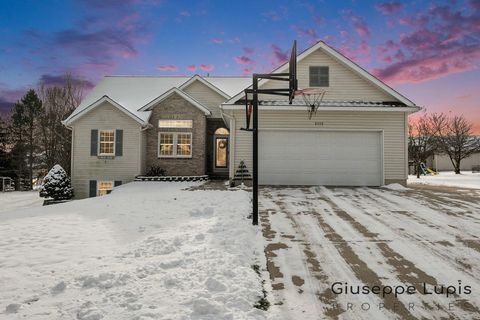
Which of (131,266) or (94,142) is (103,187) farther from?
(131,266)

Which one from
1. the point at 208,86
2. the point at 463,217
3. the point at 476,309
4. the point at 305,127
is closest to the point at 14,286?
the point at 476,309

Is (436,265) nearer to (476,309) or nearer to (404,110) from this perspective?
(476,309)

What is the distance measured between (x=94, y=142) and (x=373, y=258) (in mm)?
16720

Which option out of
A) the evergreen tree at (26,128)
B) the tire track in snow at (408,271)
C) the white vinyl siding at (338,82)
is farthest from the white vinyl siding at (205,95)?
the evergreen tree at (26,128)

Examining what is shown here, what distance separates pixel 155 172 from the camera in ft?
56.9

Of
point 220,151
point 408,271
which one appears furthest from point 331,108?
point 408,271

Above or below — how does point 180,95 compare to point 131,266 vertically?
above

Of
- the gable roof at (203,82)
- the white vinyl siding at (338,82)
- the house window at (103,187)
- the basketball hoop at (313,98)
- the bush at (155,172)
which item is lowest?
the house window at (103,187)

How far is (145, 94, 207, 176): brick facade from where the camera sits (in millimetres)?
17672

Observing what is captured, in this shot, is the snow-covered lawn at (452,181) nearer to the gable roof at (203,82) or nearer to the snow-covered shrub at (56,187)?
the gable roof at (203,82)

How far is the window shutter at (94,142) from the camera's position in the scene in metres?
17.0

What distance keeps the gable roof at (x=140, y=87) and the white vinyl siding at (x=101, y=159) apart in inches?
85.1

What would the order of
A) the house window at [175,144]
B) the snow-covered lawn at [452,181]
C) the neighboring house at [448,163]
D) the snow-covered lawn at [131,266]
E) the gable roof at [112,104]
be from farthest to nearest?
1. the neighboring house at [448,163]
2. the house window at [175,144]
3. the gable roof at [112,104]
4. the snow-covered lawn at [452,181]
5. the snow-covered lawn at [131,266]

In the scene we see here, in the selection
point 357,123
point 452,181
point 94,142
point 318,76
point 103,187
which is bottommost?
point 103,187
